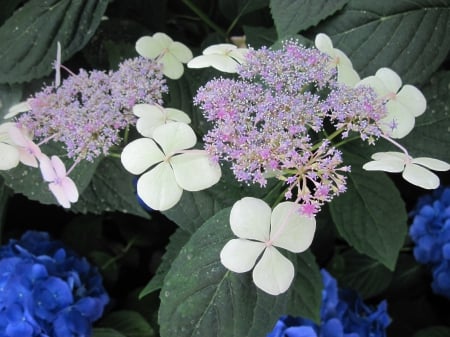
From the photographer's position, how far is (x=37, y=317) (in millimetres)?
765

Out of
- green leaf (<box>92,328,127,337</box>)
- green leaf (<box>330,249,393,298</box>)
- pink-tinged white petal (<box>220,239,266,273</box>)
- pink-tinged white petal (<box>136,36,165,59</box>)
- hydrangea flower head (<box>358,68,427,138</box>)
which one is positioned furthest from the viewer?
green leaf (<box>330,249,393,298</box>)

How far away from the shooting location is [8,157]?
59 centimetres

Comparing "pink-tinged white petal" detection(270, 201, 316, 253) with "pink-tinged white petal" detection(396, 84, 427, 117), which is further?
"pink-tinged white petal" detection(396, 84, 427, 117)

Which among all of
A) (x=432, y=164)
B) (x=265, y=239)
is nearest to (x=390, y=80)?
(x=432, y=164)

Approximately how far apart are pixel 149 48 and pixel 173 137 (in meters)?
0.20

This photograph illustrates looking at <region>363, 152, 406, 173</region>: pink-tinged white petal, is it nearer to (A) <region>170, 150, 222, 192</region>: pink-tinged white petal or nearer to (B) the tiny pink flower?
(A) <region>170, 150, 222, 192</region>: pink-tinged white petal

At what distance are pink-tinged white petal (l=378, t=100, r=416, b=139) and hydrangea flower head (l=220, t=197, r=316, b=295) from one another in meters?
0.13

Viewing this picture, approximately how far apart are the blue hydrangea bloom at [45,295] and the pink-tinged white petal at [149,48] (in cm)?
28

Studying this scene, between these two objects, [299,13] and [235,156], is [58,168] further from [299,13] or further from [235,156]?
[299,13]

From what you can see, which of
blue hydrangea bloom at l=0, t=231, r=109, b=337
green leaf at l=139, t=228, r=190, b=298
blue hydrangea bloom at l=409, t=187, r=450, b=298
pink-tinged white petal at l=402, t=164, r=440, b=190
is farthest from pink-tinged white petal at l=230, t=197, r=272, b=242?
blue hydrangea bloom at l=409, t=187, r=450, b=298

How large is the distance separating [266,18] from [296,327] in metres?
0.47

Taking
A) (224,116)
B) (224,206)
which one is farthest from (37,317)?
(224,116)

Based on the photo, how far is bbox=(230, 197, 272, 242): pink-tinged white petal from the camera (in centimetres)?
51

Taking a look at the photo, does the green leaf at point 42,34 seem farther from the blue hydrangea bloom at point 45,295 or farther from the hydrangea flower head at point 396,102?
the hydrangea flower head at point 396,102
